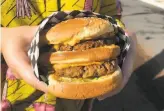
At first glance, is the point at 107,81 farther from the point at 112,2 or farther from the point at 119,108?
the point at 119,108

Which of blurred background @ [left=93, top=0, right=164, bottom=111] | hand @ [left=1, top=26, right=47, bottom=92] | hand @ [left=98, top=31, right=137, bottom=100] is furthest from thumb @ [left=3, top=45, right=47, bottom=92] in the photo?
blurred background @ [left=93, top=0, right=164, bottom=111]

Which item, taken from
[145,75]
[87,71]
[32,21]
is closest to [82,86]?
[87,71]

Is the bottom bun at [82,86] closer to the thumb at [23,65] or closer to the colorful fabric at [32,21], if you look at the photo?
the thumb at [23,65]

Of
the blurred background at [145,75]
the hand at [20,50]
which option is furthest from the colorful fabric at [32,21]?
the blurred background at [145,75]

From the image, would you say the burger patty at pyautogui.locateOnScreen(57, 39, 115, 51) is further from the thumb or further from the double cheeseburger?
the thumb

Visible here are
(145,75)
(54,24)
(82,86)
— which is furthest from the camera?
(145,75)

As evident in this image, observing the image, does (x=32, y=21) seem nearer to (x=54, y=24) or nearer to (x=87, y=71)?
(x=54, y=24)
